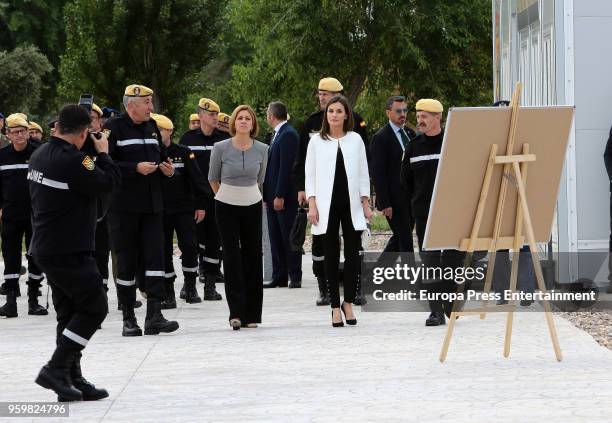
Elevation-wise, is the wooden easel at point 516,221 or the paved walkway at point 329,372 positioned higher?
the wooden easel at point 516,221

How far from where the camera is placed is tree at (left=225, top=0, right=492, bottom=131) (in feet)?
111

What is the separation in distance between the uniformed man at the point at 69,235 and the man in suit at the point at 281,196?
6629 mm

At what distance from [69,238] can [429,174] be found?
433 centimetres

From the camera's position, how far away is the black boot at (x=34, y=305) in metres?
14.1

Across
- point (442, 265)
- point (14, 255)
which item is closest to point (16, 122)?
point (14, 255)

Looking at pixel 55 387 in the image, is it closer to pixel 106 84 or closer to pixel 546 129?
pixel 546 129

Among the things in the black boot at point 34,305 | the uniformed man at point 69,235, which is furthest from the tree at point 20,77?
A: the uniformed man at point 69,235

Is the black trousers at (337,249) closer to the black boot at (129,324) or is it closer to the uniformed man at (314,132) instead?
the uniformed man at (314,132)

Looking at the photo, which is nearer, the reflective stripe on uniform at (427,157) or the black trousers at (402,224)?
the reflective stripe on uniform at (427,157)

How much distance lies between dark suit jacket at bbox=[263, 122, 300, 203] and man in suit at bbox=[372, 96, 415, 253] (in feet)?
5.31

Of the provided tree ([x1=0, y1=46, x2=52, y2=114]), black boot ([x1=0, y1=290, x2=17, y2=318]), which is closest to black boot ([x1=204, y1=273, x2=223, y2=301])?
black boot ([x1=0, y1=290, x2=17, y2=318])

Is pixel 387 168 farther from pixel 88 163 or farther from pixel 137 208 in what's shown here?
pixel 88 163

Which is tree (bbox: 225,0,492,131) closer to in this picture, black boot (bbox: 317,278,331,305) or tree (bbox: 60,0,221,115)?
tree (bbox: 60,0,221,115)

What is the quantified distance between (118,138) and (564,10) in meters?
4.28
